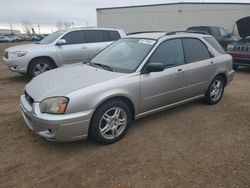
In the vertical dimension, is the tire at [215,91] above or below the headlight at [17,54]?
Answer: below

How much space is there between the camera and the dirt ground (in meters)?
3.03

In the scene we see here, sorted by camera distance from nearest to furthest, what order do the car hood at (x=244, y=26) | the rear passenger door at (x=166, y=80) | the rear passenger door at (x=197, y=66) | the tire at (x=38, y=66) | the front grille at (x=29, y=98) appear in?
Answer: the front grille at (x=29, y=98) → the rear passenger door at (x=166, y=80) → the rear passenger door at (x=197, y=66) → the tire at (x=38, y=66) → the car hood at (x=244, y=26)

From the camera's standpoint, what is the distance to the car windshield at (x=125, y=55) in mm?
4217

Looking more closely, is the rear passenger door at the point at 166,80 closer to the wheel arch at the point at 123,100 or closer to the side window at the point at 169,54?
the side window at the point at 169,54

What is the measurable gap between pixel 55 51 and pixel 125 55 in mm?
4177

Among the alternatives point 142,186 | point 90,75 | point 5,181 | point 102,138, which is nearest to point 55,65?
point 90,75

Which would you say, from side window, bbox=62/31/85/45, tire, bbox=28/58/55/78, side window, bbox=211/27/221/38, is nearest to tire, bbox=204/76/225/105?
side window, bbox=62/31/85/45

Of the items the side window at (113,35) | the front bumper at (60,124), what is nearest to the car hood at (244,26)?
the side window at (113,35)

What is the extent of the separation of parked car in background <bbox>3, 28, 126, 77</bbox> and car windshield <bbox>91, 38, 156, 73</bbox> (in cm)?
350

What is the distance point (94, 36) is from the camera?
29.2 ft

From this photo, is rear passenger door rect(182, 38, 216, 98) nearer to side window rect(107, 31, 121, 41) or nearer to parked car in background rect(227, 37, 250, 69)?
side window rect(107, 31, 121, 41)

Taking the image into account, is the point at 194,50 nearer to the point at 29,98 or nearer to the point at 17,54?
the point at 29,98

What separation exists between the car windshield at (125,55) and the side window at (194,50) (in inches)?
31.9

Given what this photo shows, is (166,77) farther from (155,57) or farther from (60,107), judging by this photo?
(60,107)
